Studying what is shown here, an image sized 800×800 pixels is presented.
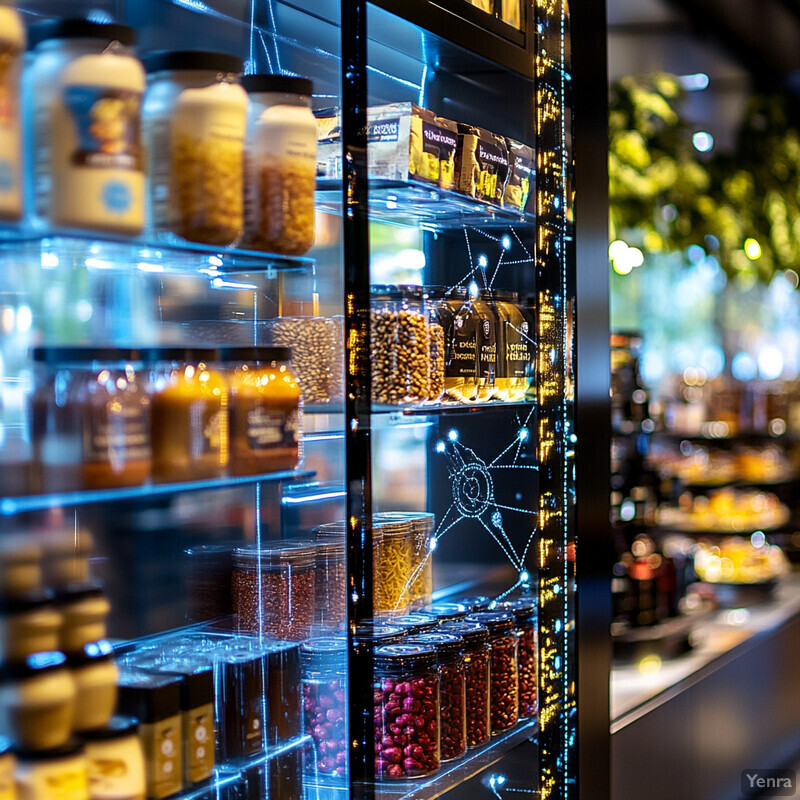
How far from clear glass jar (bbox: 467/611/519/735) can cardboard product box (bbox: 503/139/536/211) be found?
81 centimetres

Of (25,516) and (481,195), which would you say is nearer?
(25,516)

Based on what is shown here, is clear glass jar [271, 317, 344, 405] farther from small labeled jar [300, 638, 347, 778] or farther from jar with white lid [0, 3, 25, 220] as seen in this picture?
jar with white lid [0, 3, 25, 220]

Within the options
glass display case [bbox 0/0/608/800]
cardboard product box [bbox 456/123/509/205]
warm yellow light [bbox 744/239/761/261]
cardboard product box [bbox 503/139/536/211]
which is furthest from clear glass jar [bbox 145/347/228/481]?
warm yellow light [bbox 744/239/761/261]

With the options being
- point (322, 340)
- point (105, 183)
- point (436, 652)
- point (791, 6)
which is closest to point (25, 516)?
point (105, 183)

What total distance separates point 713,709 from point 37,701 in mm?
2989

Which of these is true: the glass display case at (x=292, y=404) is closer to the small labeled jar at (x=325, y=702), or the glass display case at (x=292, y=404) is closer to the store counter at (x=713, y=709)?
the small labeled jar at (x=325, y=702)

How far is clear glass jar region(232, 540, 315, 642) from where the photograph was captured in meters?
1.76

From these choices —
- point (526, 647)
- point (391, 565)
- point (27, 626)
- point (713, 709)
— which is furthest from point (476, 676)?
point (713, 709)

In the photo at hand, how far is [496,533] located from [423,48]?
93 centimetres

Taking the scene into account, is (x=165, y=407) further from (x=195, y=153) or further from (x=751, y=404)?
(x=751, y=404)

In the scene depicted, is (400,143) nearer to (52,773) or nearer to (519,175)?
(519,175)

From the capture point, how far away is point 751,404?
5.68 metres

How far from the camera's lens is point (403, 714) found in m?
1.92

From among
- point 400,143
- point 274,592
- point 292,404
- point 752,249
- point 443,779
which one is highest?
point 752,249
